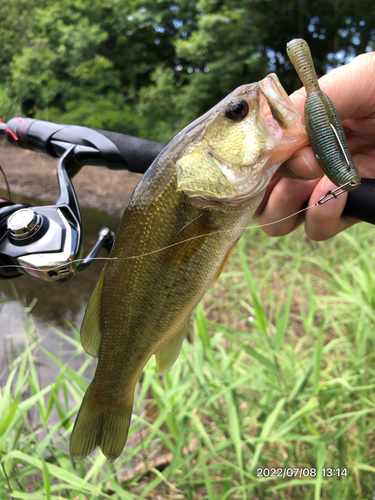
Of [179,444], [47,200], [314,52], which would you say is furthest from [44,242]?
[314,52]

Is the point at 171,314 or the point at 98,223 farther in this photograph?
the point at 98,223

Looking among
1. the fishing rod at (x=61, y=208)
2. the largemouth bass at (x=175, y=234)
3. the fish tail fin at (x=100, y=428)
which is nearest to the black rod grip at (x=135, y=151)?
the fishing rod at (x=61, y=208)

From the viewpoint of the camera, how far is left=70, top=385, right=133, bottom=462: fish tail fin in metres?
0.92

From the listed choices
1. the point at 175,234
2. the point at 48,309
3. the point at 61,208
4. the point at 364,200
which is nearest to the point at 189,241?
the point at 175,234

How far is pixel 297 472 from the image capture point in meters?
1.64

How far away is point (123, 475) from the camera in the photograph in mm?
1873

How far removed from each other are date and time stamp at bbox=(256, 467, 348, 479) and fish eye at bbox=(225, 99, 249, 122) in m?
1.55

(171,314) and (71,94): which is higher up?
(71,94)

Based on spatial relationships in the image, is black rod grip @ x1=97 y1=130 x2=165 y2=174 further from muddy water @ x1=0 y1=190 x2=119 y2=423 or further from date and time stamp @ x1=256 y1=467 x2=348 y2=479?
date and time stamp @ x1=256 y1=467 x2=348 y2=479

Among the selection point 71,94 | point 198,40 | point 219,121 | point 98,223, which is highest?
point 198,40

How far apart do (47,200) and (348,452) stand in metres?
2.05

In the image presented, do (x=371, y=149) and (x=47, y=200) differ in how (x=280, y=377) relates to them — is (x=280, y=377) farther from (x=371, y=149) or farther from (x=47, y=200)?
(x=47, y=200)

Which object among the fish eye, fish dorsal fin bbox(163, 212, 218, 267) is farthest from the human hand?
fish dorsal fin bbox(163, 212, 218, 267)

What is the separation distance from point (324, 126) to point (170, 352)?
2.31ft
